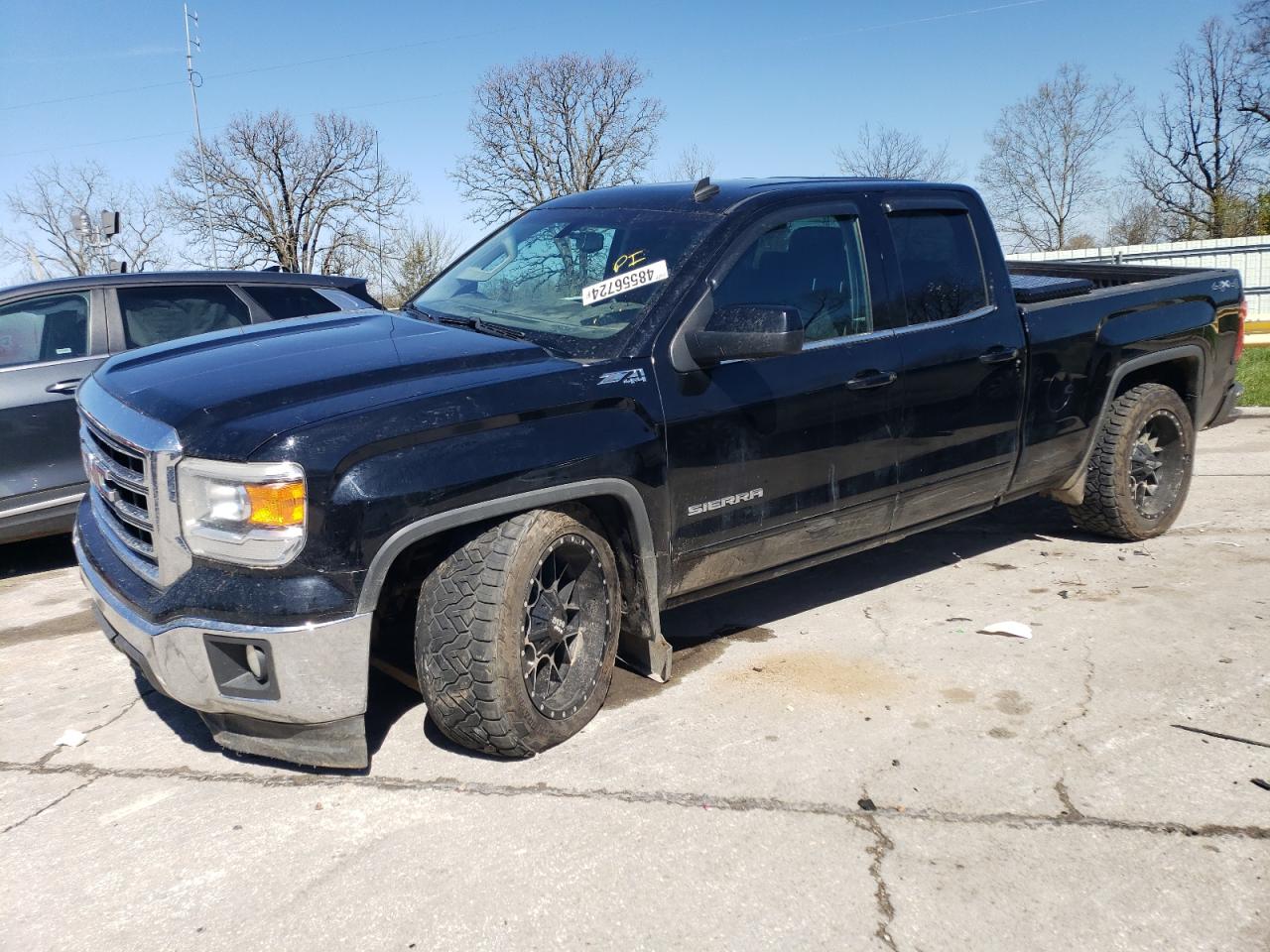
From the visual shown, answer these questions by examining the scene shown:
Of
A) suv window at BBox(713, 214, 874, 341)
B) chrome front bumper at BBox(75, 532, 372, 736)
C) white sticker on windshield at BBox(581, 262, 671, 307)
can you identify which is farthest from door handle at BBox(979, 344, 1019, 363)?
chrome front bumper at BBox(75, 532, 372, 736)

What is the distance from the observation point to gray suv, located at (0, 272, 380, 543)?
593cm

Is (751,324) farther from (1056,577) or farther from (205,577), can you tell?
(1056,577)

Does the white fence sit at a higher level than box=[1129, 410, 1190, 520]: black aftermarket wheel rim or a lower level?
higher

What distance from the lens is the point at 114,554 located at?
146 inches

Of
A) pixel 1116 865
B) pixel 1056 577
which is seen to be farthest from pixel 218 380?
pixel 1056 577

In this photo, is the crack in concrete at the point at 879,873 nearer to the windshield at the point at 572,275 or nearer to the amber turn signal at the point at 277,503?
the windshield at the point at 572,275

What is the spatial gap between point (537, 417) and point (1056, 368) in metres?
2.93

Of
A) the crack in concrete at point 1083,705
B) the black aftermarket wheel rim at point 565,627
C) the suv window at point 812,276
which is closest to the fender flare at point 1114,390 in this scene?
the crack in concrete at point 1083,705

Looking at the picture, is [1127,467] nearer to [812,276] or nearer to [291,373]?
[812,276]

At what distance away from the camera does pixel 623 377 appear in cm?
370

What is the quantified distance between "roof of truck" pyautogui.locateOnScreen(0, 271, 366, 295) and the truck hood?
8.79ft

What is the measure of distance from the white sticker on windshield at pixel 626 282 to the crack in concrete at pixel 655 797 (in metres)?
1.77

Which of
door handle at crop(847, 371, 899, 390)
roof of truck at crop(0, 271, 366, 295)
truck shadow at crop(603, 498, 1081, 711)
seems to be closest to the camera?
door handle at crop(847, 371, 899, 390)

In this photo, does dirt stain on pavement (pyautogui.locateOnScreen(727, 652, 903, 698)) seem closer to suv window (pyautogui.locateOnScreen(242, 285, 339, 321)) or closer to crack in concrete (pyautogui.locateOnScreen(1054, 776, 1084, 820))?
crack in concrete (pyautogui.locateOnScreen(1054, 776, 1084, 820))
